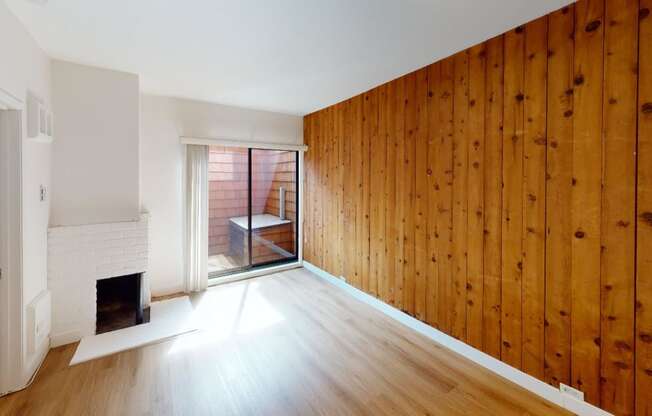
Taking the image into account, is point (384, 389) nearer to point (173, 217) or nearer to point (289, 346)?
point (289, 346)

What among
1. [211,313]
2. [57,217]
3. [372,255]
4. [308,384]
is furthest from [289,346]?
[57,217]

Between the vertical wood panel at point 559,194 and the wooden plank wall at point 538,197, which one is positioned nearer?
the wooden plank wall at point 538,197

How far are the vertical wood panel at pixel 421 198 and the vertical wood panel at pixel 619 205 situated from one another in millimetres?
1258

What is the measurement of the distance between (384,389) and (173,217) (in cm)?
316

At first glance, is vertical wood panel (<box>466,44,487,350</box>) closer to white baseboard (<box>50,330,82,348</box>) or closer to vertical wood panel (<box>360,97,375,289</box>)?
vertical wood panel (<box>360,97,375,289</box>)

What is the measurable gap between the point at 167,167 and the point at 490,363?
13.1ft

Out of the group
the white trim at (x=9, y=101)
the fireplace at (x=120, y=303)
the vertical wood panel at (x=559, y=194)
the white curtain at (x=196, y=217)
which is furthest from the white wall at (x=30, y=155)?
the vertical wood panel at (x=559, y=194)

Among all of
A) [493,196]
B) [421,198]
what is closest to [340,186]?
[421,198]

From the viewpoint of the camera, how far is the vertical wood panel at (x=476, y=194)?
229 cm

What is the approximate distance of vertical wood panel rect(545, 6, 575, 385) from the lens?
1.82 meters

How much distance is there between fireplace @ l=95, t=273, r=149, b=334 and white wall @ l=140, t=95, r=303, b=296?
44 cm

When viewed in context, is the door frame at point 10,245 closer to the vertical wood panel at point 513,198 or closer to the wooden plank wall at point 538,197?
the wooden plank wall at point 538,197

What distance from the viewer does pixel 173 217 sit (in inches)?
148

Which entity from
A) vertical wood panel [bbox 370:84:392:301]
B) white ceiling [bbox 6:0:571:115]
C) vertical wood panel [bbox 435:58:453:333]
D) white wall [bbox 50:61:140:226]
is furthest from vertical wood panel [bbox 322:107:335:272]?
white wall [bbox 50:61:140:226]
